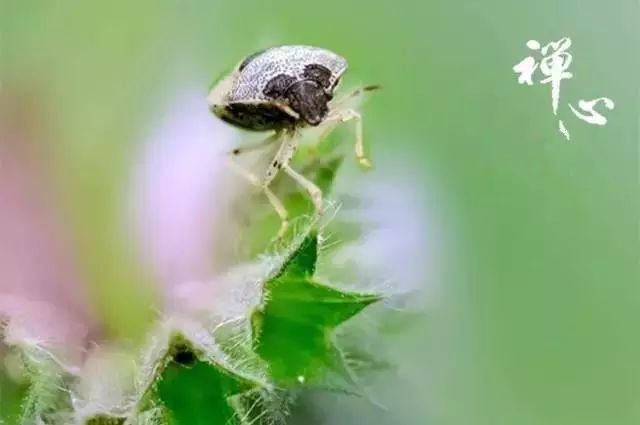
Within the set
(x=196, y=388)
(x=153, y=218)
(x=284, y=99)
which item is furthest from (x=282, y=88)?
(x=196, y=388)

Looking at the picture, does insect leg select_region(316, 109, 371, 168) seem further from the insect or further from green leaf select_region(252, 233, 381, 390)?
green leaf select_region(252, 233, 381, 390)

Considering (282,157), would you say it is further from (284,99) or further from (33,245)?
(33,245)

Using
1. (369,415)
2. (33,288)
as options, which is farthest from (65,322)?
(369,415)

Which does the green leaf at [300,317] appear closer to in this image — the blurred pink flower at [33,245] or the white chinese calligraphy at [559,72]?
the blurred pink flower at [33,245]

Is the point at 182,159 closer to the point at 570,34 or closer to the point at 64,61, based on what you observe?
the point at 64,61

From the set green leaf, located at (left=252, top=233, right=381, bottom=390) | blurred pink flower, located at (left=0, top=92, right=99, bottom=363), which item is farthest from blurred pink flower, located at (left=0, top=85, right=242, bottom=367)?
green leaf, located at (left=252, top=233, right=381, bottom=390)
